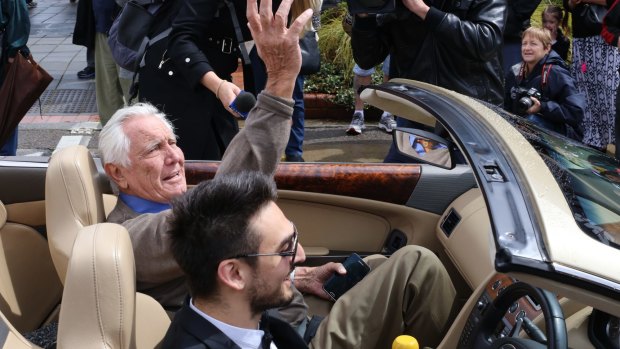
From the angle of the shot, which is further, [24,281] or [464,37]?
[464,37]

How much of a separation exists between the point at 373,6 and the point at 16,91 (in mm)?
2704

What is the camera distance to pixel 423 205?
336cm

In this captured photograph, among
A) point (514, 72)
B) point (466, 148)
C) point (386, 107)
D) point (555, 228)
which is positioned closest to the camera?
point (555, 228)

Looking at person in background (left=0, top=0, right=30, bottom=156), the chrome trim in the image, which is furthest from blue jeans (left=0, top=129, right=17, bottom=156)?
the chrome trim

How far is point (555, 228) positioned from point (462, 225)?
4.87 feet

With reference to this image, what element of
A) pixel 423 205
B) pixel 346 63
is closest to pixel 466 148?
pixel 423 205

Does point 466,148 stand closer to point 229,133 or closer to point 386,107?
point 386,107

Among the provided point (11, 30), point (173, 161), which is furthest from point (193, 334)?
point (11, 30)

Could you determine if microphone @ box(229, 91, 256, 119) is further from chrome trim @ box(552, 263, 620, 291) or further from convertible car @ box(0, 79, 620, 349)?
chrome trim @ box(552, 263, 620, 291)

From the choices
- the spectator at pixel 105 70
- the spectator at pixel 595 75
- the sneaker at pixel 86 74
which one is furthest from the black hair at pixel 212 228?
the sneaker at pixel 86 74

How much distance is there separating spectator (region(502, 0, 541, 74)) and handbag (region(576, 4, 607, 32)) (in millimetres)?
606

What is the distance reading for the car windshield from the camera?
173 centimetres

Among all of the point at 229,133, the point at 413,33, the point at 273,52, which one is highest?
the point at 273,52

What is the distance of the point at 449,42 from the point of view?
3691 mm
